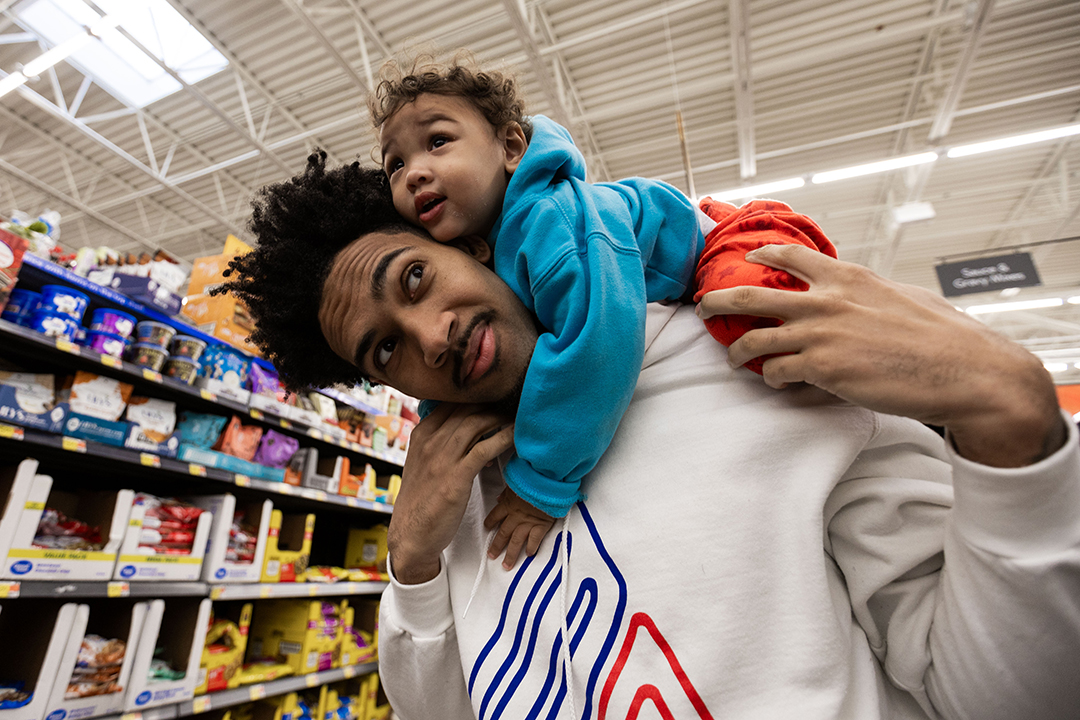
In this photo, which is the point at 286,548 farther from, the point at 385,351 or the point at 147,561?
the point at 385,351

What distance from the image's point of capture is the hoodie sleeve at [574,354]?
86 cm

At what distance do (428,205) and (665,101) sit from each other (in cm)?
677

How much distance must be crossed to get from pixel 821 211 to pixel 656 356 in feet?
32.9

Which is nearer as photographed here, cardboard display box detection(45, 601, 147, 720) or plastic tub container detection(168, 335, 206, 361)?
cardboard display box detection(45, 601, 147, 720)

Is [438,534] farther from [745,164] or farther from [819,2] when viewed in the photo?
[745,164]

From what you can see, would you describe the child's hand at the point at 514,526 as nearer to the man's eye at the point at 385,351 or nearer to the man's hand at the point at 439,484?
the man's hand at the point at 439,484

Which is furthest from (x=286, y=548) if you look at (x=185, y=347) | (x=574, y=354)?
(x=574, y=354)

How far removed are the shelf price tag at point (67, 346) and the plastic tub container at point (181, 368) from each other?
17.9 inches

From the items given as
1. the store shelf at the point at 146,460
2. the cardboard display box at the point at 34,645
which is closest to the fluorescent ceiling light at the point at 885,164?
the store shelf at the point at 146,460

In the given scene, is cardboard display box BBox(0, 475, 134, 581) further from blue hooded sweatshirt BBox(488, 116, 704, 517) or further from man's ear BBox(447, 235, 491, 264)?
blue hooded sweatshirt BBox(488, 116, 704, 517)

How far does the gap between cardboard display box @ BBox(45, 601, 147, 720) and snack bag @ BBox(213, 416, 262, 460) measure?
80 cm

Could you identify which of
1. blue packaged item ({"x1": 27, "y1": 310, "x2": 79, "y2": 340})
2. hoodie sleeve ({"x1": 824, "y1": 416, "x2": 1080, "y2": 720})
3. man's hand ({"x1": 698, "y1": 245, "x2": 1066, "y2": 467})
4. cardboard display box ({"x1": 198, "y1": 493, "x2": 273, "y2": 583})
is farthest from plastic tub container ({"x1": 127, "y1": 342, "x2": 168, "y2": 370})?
hoodie sleeve ({"x1": 824, "y1": 416, "x2": 1080, "y2": 720})

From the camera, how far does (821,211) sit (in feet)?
30.9

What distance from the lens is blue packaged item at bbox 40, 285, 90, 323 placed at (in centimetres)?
221
